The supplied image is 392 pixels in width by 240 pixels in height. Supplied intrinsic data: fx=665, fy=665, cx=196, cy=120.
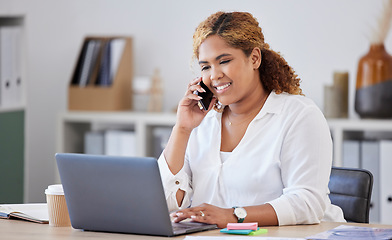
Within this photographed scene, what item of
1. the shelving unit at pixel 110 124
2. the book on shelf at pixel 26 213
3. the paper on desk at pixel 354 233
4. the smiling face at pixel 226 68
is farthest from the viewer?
the shelving unit at pixel 110 124

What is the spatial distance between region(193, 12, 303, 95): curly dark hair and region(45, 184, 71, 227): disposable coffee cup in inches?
25.5

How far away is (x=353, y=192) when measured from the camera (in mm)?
2148

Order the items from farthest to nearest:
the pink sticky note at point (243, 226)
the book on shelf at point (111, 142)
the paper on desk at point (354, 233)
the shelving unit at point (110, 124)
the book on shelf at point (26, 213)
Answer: the book on shelf at point (111, 142) → the shelving unit at point (110, 124) → the book on shelf at point (26, 213) → the pink sticky note at point (243, 226) → the paper on desk at point (354, 233)

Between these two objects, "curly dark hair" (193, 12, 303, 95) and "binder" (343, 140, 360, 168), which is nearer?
"curly dark hair" (193, 12, 303, 95)

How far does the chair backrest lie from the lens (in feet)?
7.00

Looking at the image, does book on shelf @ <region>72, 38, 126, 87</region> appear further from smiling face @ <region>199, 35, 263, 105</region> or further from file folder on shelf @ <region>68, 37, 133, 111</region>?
smiling face @ <region>199, 35, 263, 105</region>

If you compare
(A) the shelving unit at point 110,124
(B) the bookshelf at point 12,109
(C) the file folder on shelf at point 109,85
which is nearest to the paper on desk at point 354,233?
(A) the shelving unit at point 110,124

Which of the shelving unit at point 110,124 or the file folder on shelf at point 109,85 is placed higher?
the file folder on shelf at point 109,85

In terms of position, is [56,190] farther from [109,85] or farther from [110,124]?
[110,124]

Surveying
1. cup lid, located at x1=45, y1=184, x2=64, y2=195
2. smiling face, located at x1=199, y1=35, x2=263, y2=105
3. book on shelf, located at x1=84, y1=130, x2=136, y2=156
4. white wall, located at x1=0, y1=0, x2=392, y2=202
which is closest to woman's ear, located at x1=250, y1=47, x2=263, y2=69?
smiling face, located at x1=199, y1=35, x2=263, y2=105

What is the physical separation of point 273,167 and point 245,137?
141 mm

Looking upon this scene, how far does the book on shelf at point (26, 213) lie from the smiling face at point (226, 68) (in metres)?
0.64

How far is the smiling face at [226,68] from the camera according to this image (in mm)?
2064

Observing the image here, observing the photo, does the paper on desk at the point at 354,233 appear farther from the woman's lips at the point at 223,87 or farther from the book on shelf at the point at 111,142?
the book on shelf at the point at 111,142
